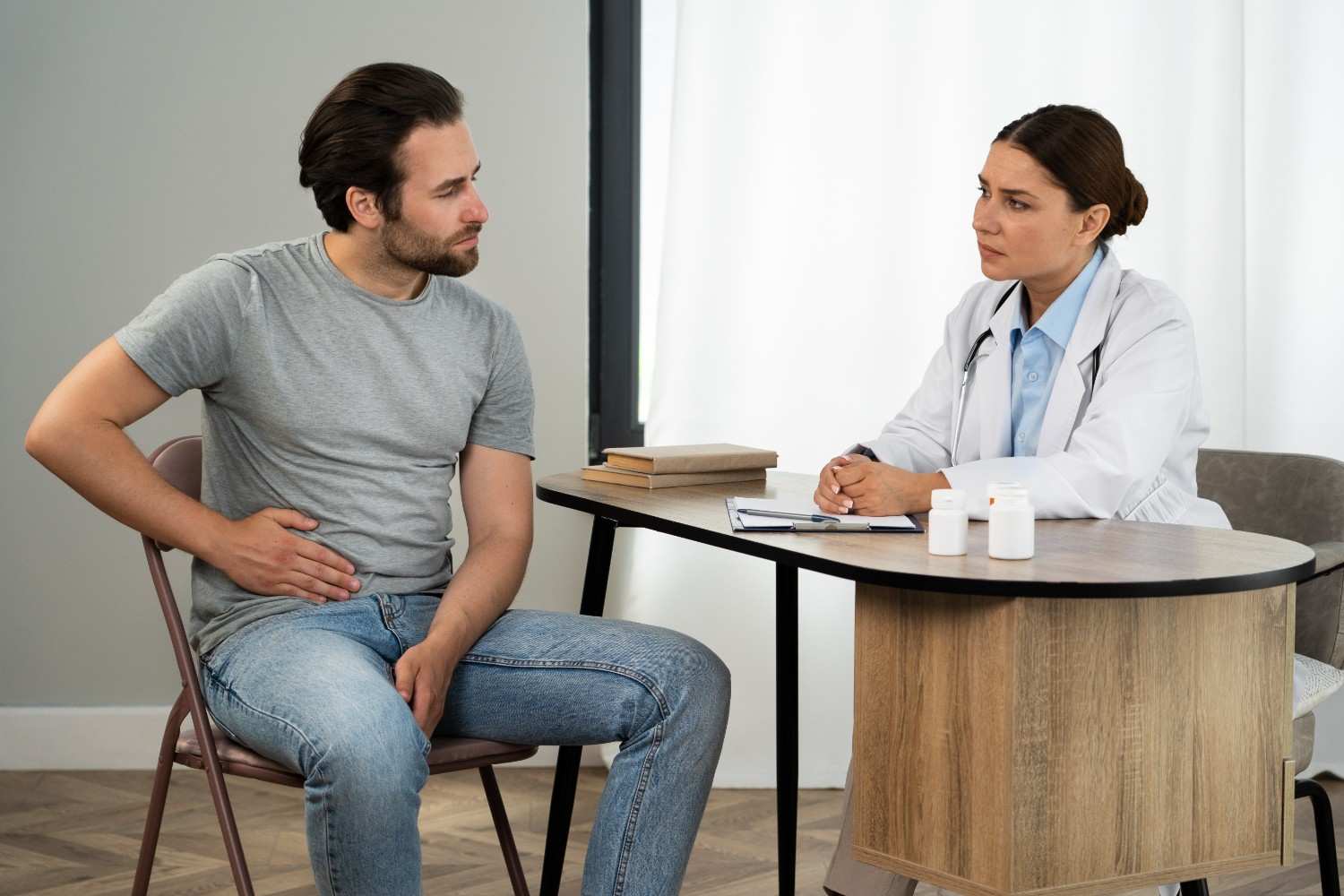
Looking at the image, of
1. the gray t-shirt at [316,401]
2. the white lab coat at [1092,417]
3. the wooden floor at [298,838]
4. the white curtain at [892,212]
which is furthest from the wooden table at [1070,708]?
the white curtain at [892,212]

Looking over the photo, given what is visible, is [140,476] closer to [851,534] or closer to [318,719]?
[318,719]

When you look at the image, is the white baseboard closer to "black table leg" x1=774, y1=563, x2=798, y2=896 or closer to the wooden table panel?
"black table leg" x1=774, y1=563, x2=798, y2=896

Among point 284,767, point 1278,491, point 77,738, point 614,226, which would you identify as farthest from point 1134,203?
point 77,738

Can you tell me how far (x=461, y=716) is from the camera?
6.19ft

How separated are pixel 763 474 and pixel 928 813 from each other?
0.87 m

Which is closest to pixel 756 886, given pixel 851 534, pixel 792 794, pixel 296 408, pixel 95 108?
pixel 792 794

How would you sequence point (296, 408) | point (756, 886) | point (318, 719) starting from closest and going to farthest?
point (318, 719), point (296, 408), point (756, 886)

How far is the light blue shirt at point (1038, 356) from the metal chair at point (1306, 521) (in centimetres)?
43

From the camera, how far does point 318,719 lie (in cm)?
164

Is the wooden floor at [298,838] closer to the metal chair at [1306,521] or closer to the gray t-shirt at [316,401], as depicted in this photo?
the metal chair at [1306,521]

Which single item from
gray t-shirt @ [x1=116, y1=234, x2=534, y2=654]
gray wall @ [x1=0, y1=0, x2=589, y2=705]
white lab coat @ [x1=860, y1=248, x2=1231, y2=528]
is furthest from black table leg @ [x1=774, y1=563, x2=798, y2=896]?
gray wall @ [x1=0, y1=0, x2=589, y2=705]

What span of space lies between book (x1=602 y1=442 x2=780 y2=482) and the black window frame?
3.86 feet

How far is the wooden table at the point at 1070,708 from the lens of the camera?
1.49 metres

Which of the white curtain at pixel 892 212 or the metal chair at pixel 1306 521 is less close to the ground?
the white curtain at pixel 892 212
